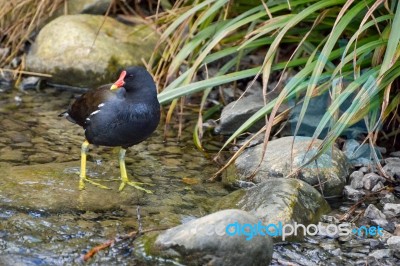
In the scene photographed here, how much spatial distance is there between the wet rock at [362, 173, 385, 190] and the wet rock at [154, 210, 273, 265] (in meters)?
1.40

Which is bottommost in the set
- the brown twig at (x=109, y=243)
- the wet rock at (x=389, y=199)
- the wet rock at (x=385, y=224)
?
the wet rock at (x=389, y=199)

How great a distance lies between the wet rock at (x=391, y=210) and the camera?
4.38 metres

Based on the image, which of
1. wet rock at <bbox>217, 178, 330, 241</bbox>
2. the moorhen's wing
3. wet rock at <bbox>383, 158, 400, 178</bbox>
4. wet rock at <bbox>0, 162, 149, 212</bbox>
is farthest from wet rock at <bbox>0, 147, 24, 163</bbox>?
wet rock at <bbox>383, 158, 400, 178</bbox>

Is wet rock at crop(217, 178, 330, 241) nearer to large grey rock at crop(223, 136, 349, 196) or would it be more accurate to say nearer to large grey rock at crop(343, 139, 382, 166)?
large grey rock at crop(223, 136, 349, 196)

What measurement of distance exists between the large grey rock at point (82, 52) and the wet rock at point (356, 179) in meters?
2.82

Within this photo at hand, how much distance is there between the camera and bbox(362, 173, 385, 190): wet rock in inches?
188

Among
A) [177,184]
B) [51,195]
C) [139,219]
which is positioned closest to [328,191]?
[177,184]

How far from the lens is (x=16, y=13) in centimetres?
738

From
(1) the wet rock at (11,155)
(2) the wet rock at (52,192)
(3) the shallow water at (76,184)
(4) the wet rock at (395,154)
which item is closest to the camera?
(3) the shallow water at (76,184)

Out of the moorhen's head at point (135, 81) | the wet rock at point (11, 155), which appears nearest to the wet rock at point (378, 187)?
the moorhen's head at point (135, 81)

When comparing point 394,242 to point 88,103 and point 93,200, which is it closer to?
point 93,200

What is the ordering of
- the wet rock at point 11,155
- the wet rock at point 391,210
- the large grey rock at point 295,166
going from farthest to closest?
1. the wet rock at point 11,155
2. the large grey rock at point 295,166
3. the wet rock at point 391,210

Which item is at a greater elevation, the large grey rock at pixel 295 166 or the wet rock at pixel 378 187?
the large grey rock at pixel 295 166

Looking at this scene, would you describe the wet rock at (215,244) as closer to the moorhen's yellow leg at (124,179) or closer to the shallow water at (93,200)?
the shallow water at (93,200)
